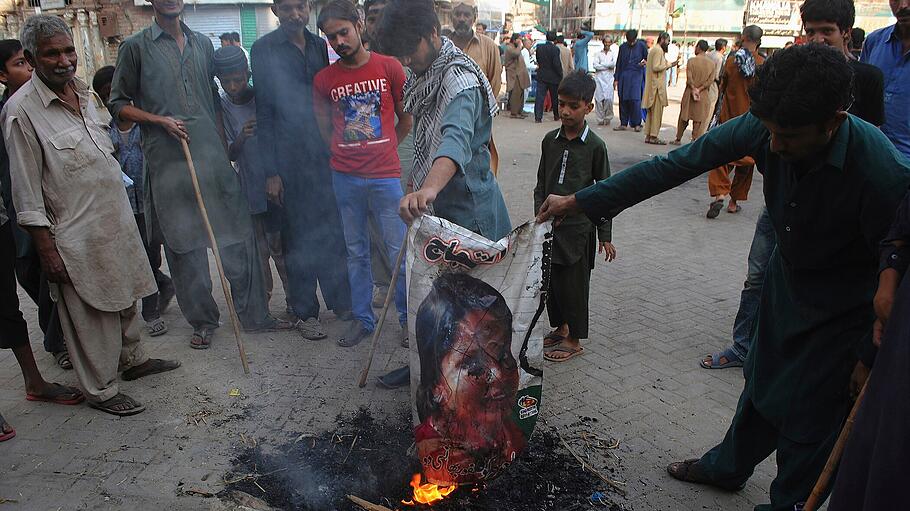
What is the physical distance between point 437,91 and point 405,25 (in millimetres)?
355

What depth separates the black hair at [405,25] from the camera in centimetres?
307

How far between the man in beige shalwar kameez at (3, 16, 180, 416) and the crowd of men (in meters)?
0.01

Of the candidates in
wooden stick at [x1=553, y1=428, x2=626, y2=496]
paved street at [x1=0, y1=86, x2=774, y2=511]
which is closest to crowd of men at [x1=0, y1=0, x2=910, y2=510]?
paved street at [x1=0, y1=86, x2=774, y2=511]

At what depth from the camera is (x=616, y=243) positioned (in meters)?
6.94

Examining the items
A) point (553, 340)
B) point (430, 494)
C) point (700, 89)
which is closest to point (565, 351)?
point (553, 340)

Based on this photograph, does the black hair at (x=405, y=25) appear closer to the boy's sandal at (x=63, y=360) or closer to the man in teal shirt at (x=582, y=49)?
→ the boy's sandal at (x=63, y=360)

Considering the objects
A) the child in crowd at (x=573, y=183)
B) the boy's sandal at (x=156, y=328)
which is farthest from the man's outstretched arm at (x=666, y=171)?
the boy's sandal at (x=156, y=328)

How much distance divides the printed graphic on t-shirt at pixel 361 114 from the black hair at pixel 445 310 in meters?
1.76

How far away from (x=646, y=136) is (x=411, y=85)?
10.8m

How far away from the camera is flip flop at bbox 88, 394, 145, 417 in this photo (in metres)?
3.70

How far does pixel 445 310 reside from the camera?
2.83 m

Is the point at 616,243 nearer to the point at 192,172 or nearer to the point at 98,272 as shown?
the point at 192,172

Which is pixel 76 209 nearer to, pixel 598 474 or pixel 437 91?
pixel 437 91

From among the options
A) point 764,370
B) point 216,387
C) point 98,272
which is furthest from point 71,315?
point 764,370
